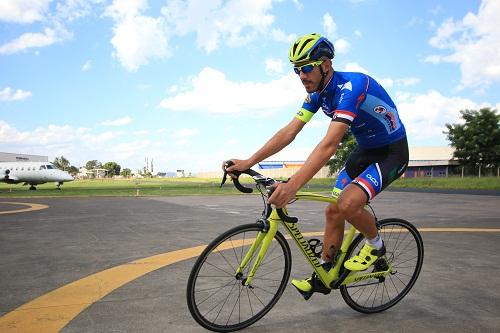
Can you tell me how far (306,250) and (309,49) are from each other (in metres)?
1.55

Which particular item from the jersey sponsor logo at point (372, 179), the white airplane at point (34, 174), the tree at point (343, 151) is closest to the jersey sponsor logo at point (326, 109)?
the jersey sponsor logo at point (372, 179)

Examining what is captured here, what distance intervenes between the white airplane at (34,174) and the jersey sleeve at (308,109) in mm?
38554

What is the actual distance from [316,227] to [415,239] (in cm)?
541

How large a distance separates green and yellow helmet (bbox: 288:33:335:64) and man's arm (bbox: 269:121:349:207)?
0.55 meters

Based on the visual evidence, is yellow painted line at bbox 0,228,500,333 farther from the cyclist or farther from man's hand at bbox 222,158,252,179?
the cyclist

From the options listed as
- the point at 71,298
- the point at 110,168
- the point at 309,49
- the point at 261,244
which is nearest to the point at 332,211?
the point at 261,244

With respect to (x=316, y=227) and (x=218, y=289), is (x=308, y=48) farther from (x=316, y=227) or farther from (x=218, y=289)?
(x=316, y=227)

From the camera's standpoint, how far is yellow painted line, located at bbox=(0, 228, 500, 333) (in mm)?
3295

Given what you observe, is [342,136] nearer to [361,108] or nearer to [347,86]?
[347,86]

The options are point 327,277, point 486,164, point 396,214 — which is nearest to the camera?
point 327,277

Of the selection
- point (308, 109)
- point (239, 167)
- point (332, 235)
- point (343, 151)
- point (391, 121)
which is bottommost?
point (332, 235)

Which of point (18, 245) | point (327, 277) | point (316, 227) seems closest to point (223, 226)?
point (316, 227)

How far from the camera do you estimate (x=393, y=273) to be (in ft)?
13.0

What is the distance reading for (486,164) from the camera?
50.3 meters
